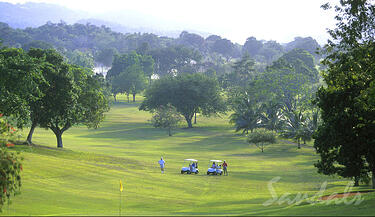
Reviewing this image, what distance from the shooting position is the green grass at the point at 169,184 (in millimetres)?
27875

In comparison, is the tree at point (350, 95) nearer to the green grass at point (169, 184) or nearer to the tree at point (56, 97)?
the green grass at point (169, 184)

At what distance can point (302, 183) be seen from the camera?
43.2 m

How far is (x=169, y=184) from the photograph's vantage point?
3991 centimetres

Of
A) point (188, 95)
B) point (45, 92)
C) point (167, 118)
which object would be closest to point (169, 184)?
point (45, 92)

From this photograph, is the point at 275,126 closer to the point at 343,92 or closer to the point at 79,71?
the point at 79,71

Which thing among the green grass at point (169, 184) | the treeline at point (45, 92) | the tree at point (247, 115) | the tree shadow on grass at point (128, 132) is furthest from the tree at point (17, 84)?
the tree at point (247, 115)

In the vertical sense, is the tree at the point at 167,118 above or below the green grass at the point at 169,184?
above

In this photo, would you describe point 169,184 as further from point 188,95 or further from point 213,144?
point 188,95

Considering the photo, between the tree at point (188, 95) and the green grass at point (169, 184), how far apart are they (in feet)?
103

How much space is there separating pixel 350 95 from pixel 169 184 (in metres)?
16.3

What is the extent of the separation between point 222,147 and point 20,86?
3979 cm

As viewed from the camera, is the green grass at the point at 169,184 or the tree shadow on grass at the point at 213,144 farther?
the tree shadow on grass at the point at 213,144

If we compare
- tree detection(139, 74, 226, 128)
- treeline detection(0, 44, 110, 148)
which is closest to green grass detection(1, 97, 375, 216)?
treeline detection(0, 44, 110, 148)

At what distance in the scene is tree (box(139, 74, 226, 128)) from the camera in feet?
352
